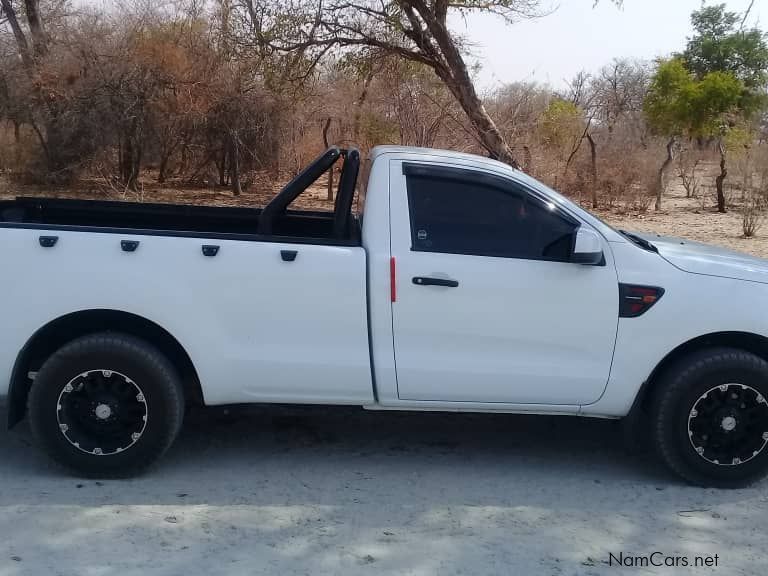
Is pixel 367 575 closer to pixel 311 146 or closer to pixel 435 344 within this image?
pixel 435 344

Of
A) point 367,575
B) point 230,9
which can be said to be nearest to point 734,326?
point 367,575

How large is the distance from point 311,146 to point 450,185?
15734 mm

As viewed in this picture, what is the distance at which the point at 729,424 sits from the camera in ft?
14.9

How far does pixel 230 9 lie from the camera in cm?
1742

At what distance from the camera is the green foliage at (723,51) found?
2675 cm

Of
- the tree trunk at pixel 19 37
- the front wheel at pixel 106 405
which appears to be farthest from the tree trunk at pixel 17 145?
the front wheel at pixel 106 405

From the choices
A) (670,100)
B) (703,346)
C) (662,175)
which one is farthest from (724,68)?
(703,346)

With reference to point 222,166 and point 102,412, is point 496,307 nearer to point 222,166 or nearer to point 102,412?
point 102,412

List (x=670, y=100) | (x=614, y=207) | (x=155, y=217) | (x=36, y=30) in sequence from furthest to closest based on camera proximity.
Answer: (x=670, y=100) → (x=36, y=30) → (x=614, y=207) → (x=155, y=217)

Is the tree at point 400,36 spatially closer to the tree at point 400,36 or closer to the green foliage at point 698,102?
the tree at point 400,36

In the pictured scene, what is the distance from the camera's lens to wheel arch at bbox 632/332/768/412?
4551 mm

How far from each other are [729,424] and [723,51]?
1066 inches

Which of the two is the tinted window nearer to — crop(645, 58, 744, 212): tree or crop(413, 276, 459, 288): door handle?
crop(413, 276, 459, 288): door handle

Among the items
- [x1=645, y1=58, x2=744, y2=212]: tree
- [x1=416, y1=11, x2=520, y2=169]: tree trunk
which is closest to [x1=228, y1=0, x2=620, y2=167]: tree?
[x1=416, y1=11, x2=520, y2=169]: tree trunk
